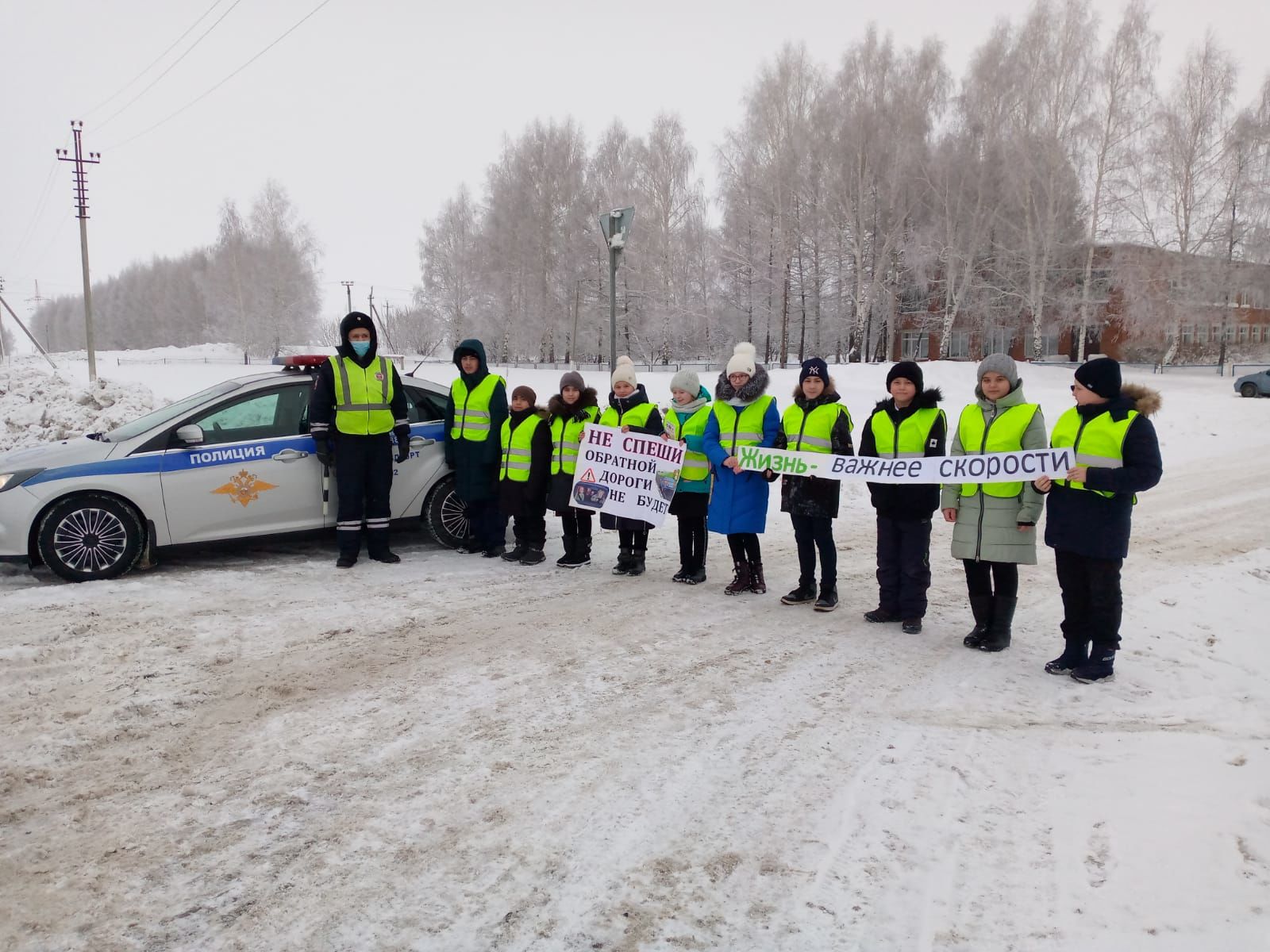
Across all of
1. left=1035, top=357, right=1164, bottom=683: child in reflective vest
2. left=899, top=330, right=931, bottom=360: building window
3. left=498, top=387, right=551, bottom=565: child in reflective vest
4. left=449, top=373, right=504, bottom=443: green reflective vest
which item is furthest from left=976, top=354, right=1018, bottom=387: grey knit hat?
left=899, top=330, right=931, bottom=360: building window

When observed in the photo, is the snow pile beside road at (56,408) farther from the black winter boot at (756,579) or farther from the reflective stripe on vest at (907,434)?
the reflective stripe on vest at (907,434)

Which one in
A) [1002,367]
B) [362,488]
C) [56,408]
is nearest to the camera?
[1002,367]

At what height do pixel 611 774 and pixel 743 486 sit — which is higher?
pixel 743 486

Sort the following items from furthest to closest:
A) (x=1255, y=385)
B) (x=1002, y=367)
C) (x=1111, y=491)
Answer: (x=1255, y=385) → (x=1002, y=367) → (x=1111, y=491)

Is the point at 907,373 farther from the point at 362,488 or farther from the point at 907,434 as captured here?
the point at 362,488

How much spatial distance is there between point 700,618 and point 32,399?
44.7 ft

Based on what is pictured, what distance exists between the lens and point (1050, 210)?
3047 cm

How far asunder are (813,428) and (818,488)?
0.45 meters

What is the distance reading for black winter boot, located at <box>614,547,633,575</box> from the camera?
6945 millimetres

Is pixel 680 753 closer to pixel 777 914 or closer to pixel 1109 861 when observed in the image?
pixel 777 914

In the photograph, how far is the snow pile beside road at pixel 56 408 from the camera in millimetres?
12555

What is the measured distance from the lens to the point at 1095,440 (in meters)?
4.51

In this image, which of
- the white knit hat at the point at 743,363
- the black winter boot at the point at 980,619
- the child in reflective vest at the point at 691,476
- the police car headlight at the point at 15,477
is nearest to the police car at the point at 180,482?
the police car headlight at the point at 15,477

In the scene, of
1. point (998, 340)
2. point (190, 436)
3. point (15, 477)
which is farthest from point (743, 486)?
point (998, 340)
